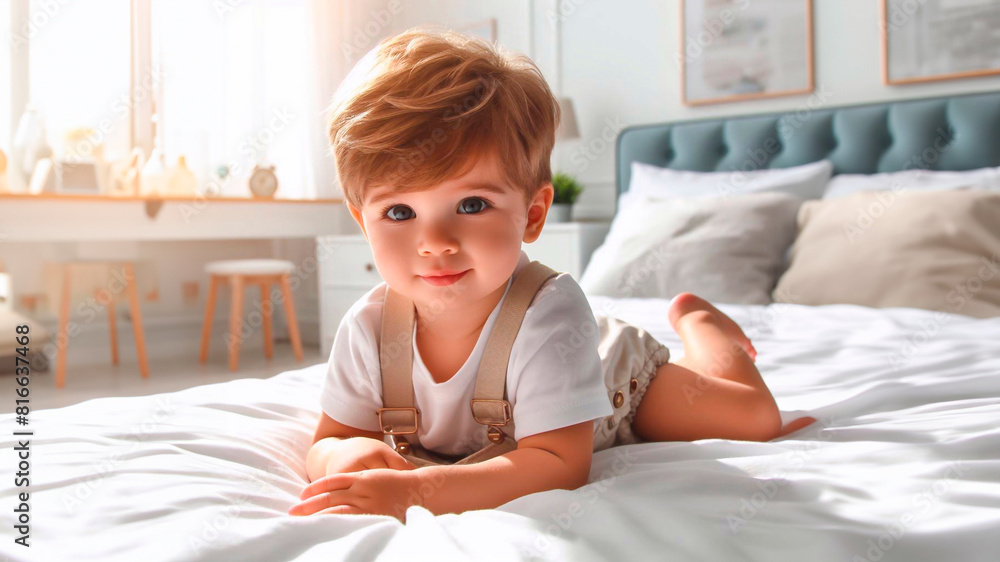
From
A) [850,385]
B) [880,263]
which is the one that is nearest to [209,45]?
[880,263]

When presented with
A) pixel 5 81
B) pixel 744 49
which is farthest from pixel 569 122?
pixel 5 81

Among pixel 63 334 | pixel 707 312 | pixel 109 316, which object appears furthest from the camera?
pixel 109 316

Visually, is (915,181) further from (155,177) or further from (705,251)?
(155,177)

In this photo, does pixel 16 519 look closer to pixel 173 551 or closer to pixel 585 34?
pixel 173 551

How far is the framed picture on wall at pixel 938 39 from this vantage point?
2658 mm

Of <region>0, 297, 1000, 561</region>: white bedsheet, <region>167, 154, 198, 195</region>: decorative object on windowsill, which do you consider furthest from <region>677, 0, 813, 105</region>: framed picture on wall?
<region>167, 154, 198, 195</region>: decorative object on windowsill

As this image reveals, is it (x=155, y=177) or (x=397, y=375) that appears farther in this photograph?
(x=155, y=177)

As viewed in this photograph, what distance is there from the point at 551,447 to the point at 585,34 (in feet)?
10.6

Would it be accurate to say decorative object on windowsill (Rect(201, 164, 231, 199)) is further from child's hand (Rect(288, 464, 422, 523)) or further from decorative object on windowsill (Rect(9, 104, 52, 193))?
child's hand (Rect(288, 464, 422, 523))

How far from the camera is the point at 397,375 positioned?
903 mm

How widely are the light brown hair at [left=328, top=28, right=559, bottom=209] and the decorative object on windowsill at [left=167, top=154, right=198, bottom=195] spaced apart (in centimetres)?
319

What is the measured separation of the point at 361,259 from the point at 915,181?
7.88 feet

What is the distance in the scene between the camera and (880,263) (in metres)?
1.98

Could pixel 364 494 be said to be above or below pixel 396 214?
below
